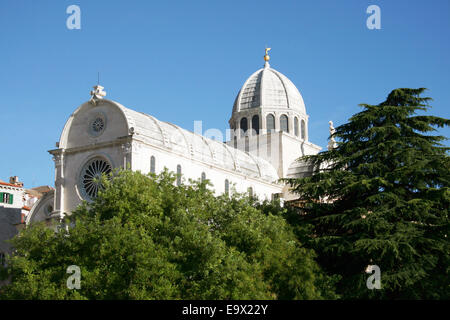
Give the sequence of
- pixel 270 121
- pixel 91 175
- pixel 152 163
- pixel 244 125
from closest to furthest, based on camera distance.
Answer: pixel 152 163 < pixel 91 175 < pixel 270 121 < pixel 244 125

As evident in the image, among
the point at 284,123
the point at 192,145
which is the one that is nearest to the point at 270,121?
the point at 284,123

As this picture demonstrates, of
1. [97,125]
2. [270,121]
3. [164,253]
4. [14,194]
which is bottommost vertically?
[164,253]

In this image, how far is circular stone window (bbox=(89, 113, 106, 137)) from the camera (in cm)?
4494

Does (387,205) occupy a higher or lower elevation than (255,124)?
lower

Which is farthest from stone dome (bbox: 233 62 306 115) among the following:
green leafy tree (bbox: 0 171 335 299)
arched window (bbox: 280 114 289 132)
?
green leafy tree (bbox: 0 171 335 299)

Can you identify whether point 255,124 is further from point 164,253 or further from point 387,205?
point 164,253

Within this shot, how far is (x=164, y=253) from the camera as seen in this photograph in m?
26.4

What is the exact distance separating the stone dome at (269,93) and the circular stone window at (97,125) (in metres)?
21.0

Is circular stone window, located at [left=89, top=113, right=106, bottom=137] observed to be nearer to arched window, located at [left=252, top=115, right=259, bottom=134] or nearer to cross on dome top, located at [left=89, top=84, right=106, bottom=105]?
cross on dome top, located at [left=89, top=84, right=106, bottom=105]

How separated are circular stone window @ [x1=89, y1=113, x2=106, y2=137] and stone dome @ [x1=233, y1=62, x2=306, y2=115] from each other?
2100 cm

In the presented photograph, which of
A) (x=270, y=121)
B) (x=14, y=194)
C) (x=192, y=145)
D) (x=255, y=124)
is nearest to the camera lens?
(x=192, y=145)

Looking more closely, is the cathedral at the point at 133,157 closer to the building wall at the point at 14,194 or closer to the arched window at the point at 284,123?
the arched window at the point at 284,123

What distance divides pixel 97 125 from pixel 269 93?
22.4 meters
